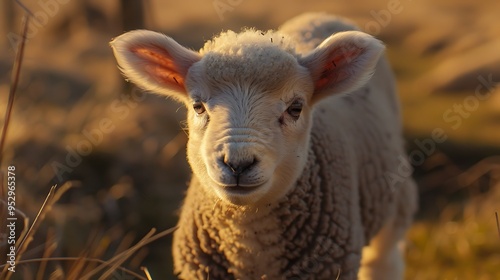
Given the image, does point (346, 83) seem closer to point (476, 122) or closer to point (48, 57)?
point (476, 122)

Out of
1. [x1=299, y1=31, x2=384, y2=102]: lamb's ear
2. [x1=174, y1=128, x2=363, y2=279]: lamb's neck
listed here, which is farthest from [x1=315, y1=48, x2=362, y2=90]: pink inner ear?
[x1=174, y1=128, x2=363, y2=279]: lamb's neck

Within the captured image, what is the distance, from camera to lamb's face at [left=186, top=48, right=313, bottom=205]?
3248 millimetres

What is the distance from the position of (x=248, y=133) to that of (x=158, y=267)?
4229mm

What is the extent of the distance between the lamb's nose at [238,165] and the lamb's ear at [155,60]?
708 millimetres

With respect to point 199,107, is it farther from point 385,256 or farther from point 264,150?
point 385,256

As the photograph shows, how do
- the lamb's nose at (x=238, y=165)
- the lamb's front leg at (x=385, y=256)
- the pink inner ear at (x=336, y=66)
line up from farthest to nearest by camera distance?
the lamb's front leg at (x=385, y=256) → the pink inner ear at (x=336, y=66) → the lamb's nose at (x=238, y=165)

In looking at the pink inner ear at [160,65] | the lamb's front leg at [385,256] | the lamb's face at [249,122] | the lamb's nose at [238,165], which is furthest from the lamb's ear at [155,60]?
the lamb's front leg at [385,256]

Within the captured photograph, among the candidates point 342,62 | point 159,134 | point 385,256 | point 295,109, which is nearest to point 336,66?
point 342,62

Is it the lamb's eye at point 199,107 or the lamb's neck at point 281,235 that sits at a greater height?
the lamb's eye at point 199,107

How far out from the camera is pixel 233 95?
3.47 meters

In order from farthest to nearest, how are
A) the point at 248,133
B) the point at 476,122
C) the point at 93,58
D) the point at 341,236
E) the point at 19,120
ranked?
the point at 93,58 < the point at 476,122 < the point at 19,120 < the point at 341,236 < the point at 248,133

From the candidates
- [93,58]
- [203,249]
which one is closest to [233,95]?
[203,249]

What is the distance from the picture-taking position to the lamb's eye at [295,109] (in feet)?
11.8

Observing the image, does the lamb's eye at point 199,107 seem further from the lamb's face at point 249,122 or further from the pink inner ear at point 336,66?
the pink inner ear at point 336,66
